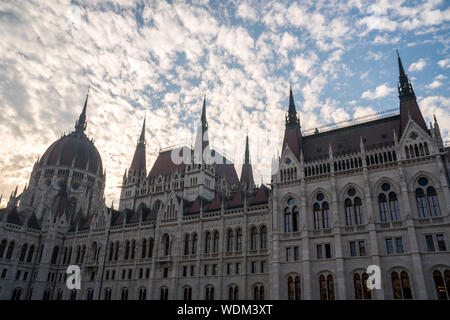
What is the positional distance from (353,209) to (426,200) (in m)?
7.21

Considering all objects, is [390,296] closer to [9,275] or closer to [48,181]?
[9,275]

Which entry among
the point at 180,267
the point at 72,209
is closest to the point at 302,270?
the point at 180,267

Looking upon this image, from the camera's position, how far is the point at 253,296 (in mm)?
43062

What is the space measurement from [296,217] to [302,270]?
648cm

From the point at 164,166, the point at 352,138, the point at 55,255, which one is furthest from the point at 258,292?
the point at 55,255

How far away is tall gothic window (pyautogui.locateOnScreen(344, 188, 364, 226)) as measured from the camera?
38406mm

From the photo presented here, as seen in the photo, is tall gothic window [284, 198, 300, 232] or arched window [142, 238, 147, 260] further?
arched window [142, 238, 147, 260]

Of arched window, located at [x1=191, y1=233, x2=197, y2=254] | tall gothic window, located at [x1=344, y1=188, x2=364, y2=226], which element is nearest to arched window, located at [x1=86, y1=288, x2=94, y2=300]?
arched window, located at [x1=191, y1=233, x2=197, y2=254]

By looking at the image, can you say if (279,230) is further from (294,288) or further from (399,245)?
(399,245)

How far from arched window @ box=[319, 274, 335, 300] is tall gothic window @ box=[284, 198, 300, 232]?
646 centimetres

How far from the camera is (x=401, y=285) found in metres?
33.4

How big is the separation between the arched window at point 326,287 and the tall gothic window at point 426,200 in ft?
37.5

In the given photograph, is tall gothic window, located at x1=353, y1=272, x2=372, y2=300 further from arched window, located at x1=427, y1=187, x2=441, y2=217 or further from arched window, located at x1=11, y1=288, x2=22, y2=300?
arched window, located at x1=11, y1=288, x2=22, y2=300

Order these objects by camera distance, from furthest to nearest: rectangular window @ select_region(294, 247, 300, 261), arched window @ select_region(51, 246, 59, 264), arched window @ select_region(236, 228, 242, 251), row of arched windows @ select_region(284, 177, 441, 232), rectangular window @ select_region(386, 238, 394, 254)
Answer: arched window @ select_region(51, 246, 59, 264), arched window @ select_region(236, 228, 242, 251), rectangular window @ select_region(294, 247, 300, 261), row of arched windows @ select_region(284, 177, 441, 232), rectangular window @ select_region(386, 238, 394, 254)
